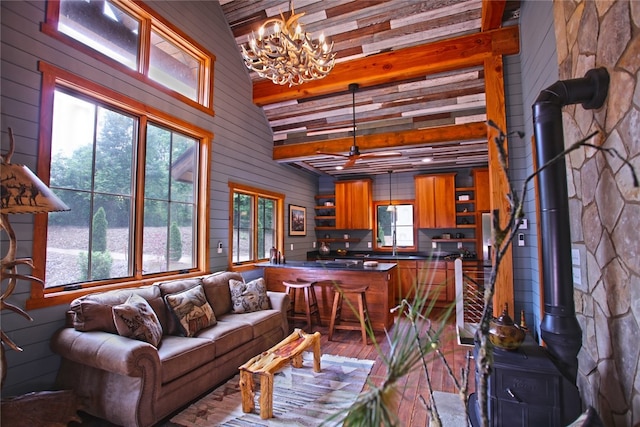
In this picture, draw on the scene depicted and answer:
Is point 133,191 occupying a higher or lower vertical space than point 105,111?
lower

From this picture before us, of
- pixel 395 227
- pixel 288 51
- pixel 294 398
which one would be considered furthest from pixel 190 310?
pixel 395 227

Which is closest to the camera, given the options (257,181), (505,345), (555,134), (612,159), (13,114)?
(612,159)

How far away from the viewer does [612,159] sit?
1569 mm

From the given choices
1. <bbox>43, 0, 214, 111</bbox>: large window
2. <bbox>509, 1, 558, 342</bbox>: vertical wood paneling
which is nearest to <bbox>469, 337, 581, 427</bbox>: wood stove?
<bbox>509, 1, 558, 342</bbox>: vertical wood paneling

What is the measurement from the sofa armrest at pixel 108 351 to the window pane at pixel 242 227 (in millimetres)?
2539

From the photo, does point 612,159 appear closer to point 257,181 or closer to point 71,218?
point 71,218

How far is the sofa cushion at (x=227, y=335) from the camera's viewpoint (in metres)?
3.01

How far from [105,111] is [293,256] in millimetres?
4440

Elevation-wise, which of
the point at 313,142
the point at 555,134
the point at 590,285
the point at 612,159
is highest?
the point at 313,142

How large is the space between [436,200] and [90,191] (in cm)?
616

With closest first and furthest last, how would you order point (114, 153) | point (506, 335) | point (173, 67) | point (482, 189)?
1. point (506, 335)
2. point (114, 153)
3. point (173, 67)
4. point (482, 189)

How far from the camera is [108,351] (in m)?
2.27

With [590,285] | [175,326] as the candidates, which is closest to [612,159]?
[590,285]

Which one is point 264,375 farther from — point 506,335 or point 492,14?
point 492,14
